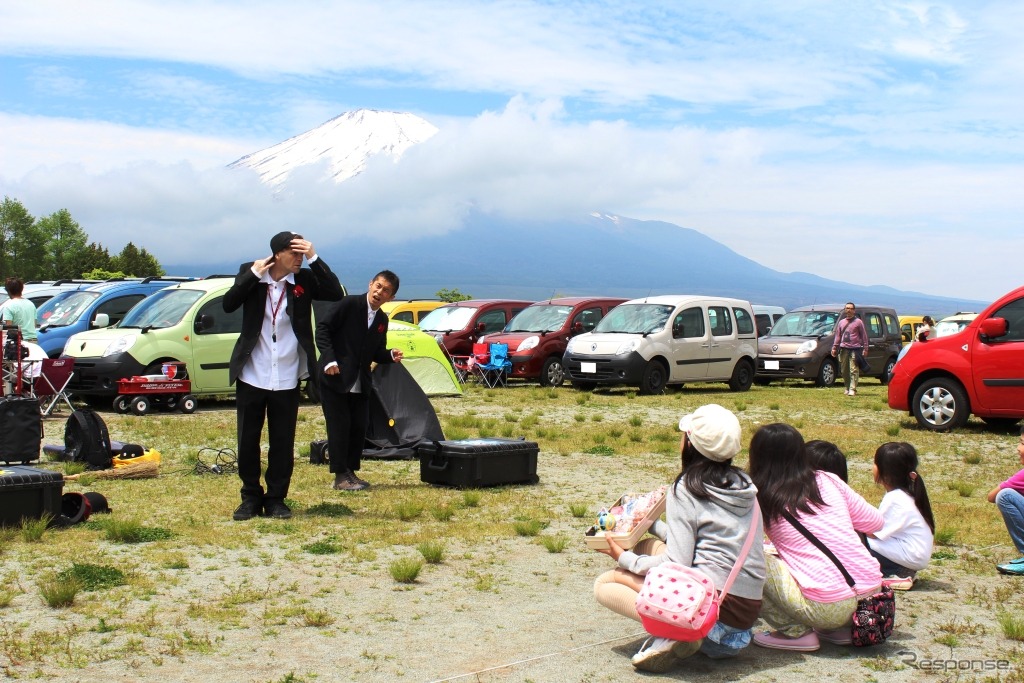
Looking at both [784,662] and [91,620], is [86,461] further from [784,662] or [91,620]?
[784,662]

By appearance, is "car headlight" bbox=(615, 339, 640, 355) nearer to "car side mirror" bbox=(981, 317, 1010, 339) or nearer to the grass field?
the grass field

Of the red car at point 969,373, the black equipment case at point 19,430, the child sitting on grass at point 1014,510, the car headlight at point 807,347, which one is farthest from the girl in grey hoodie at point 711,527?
the car headlight at point 807,347

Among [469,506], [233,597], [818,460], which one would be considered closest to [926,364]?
[469,506]

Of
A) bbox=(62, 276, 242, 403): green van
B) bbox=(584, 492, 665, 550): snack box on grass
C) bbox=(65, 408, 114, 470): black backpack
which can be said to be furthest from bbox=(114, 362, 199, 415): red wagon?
bbox=(584, 492, 665, 550): snack box on grass

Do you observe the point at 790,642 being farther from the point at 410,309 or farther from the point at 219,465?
the point at 410,309

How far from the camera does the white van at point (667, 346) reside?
20984mm

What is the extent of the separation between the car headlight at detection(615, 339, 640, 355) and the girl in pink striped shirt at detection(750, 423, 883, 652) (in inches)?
613

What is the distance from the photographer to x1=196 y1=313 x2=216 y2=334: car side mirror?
17016mm

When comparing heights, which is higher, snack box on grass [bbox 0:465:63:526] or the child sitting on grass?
the child sitting on grass

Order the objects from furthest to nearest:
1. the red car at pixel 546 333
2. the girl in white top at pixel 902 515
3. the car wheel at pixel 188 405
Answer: the red car at pixel 546 333
the car wheel at pixel 188 405
the girl in white top at pixel 902 515

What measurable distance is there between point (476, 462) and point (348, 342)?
1.47 meters

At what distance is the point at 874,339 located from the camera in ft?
87.6

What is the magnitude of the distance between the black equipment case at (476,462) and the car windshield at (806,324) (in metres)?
16.9

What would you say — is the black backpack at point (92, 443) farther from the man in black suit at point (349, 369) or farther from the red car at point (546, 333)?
the red car at point (546, 333)
